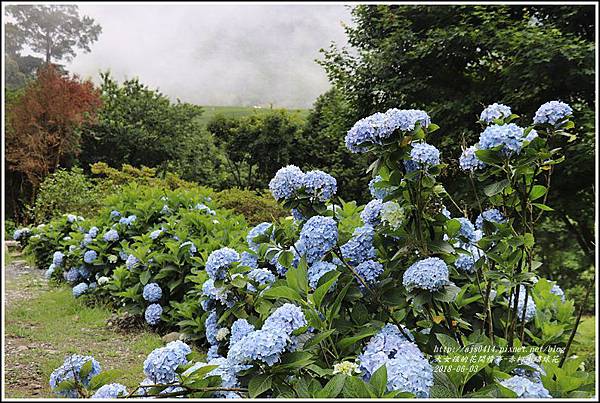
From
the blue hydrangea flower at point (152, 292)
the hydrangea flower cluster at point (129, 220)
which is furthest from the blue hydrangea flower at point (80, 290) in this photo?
the blue hydrangea flower at point (152, 292)

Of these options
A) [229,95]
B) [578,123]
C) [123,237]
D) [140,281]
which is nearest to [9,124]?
[229,95]

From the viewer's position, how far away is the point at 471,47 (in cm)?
495

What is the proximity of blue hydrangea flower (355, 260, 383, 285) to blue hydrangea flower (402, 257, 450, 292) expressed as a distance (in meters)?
0.16

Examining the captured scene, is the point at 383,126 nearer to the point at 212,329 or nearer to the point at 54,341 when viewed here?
the point at 212,329

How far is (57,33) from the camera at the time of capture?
26.6ft

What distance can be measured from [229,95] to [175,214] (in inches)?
144

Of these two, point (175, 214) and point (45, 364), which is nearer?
point (45, 364)

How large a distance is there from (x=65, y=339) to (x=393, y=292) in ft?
6.98

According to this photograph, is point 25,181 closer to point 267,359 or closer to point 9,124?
point 9,124

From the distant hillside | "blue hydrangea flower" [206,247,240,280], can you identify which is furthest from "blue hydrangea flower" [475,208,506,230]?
the distant hillside

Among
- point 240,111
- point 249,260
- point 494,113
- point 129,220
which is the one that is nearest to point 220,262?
point 249,260

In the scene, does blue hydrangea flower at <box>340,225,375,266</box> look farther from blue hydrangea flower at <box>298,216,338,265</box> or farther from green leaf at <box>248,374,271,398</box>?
green leaf at <box>248,374,271,398</box>

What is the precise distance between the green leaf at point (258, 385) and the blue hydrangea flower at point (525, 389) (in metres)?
0.45

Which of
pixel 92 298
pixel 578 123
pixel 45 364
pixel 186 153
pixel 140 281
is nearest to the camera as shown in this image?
pixel 45 364
